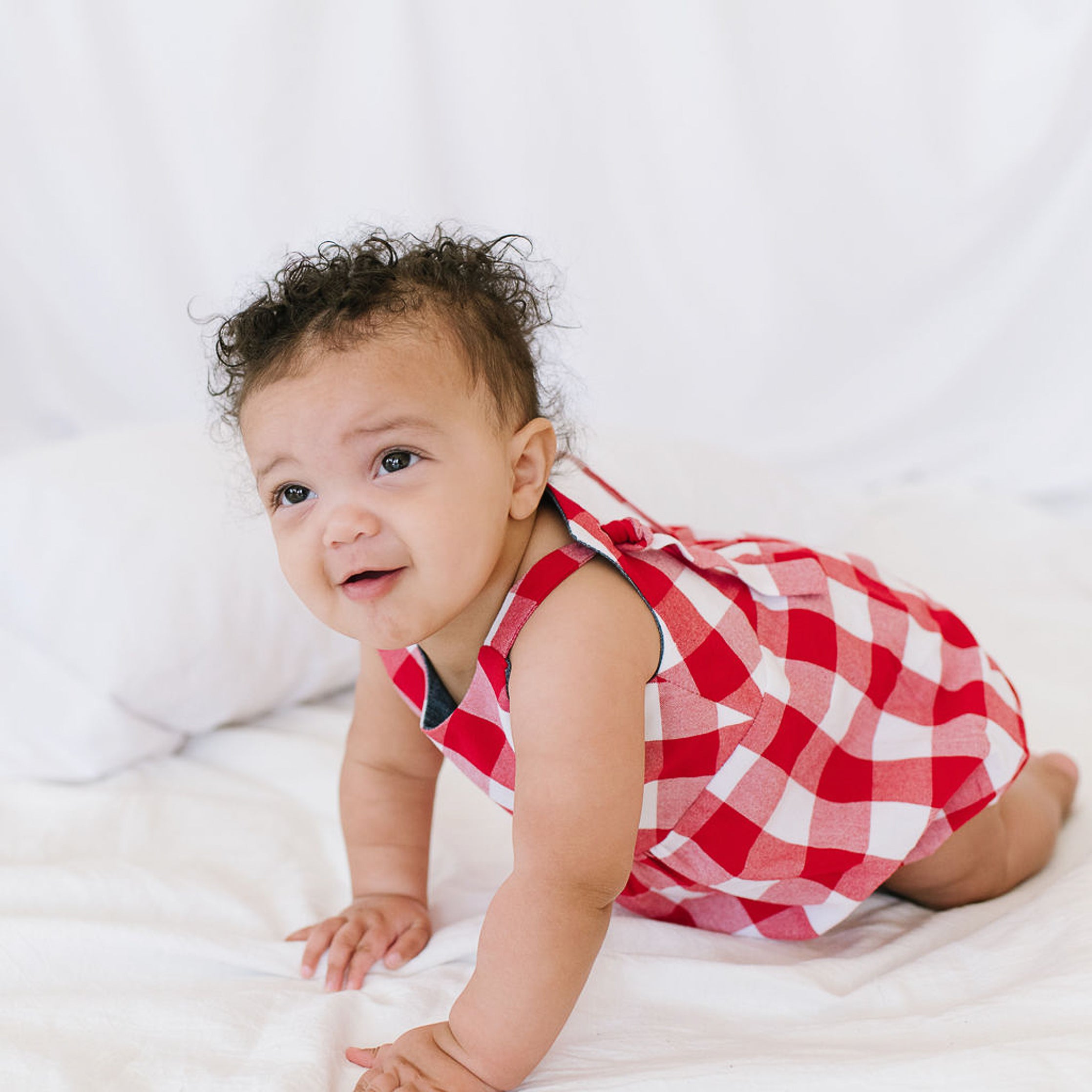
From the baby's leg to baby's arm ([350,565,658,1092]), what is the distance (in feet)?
1.10

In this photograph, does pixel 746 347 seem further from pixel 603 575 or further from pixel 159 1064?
pixel 159 1064

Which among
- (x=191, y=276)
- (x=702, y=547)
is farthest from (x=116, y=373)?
(x=702, y=547)

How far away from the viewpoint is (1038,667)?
1.41m

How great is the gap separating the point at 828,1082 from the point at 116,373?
1.99 meters

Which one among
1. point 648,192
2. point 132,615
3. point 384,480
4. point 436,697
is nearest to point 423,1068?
point 436,697

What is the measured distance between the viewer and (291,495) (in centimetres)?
80

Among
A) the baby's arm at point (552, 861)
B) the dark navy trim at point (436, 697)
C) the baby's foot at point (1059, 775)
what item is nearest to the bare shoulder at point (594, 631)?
the baby's arm at point (552, 861)

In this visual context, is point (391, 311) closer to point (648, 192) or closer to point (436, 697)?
point (436, 697)

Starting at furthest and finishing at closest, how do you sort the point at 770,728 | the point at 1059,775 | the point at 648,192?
the point at 648,192, the point at 1059,775, the point at 770,728

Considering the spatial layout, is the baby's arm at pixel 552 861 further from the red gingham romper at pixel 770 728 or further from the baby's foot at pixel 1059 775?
the baby's foot at pixel 1059 775

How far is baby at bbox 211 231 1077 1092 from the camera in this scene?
76 cm

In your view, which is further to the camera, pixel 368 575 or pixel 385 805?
pixel 385 805

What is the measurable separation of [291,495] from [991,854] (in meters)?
0.62

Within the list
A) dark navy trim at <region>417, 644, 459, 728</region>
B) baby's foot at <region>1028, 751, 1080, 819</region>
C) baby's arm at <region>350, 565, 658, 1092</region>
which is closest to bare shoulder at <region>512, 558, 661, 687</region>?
baby's arm at <region>350, 565, 658, 1092</region>
